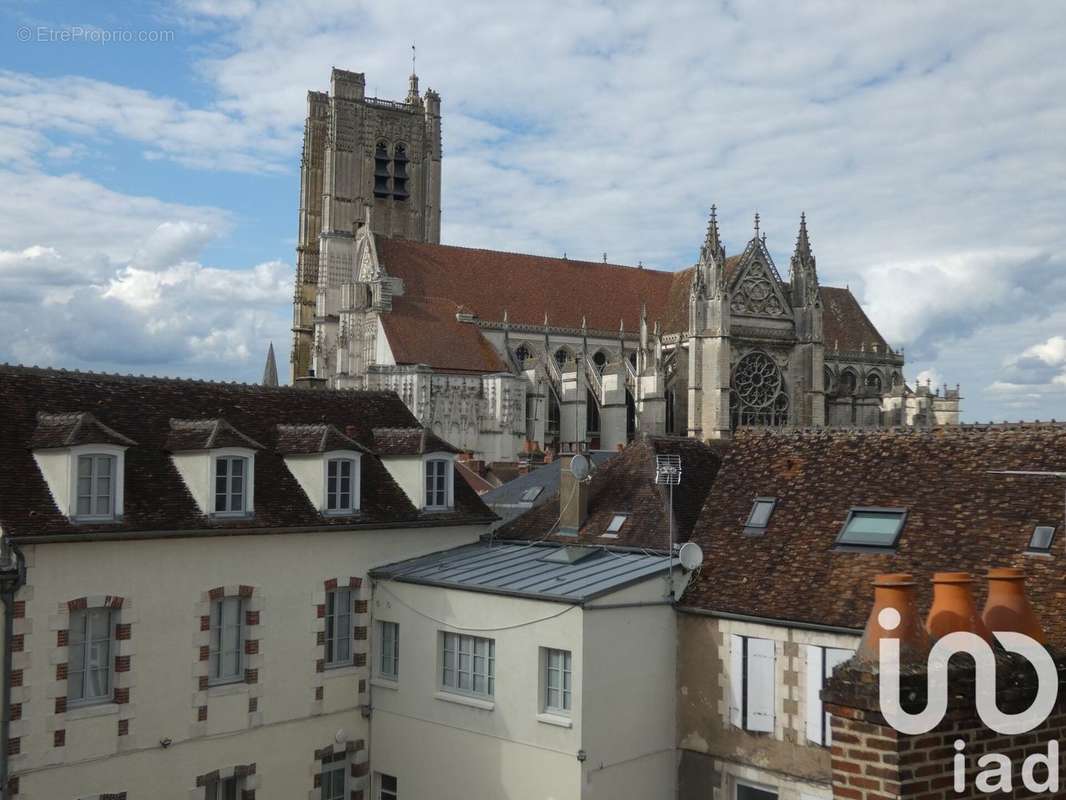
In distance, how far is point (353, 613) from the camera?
1834 cm

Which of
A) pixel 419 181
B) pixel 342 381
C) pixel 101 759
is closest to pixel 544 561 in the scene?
pixel 101 759

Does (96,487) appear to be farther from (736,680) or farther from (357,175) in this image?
(357,175)

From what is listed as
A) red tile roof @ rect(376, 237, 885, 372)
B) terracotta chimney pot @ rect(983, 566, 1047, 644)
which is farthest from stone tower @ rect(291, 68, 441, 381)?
terracotta chimney pot @ rect(983, 566, 1047, 644)

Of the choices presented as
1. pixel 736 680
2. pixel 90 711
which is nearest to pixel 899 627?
pixel 736 680

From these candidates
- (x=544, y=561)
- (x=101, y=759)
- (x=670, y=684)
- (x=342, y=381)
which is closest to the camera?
(x=101, y=759)

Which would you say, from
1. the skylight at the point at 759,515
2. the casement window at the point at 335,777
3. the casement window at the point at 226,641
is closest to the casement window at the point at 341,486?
the casement window at the point at 226,641

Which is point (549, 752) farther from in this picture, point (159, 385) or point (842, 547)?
point (159, 385)

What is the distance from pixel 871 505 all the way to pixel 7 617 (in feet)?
39.7

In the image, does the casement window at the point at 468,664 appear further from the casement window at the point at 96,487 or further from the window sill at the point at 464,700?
the casement window at the point at 96,487

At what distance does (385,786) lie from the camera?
1806cm

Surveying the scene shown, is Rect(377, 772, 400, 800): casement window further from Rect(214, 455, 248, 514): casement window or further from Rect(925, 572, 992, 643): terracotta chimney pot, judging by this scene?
Rect(925, 572, 992, 643): terracotta chimney pot

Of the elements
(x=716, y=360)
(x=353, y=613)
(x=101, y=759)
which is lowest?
(x=101, y=759)

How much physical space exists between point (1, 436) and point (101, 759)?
4.77 meters

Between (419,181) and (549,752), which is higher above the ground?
(419,181)
